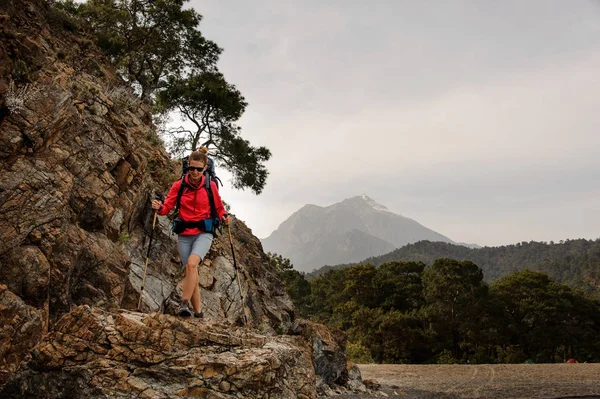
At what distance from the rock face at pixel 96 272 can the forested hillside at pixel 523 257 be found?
105 m

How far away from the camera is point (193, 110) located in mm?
23922

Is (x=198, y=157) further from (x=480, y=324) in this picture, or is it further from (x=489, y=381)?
(x=480, y=324)

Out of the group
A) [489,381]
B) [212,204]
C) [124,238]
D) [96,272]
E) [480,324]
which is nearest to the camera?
[212,204]

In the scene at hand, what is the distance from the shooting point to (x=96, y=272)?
9117 millimetres

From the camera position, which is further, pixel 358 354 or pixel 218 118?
pixel 358 354

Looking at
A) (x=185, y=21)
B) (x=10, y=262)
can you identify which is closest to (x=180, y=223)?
(x=10, y=262)

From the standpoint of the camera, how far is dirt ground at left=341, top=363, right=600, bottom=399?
720 inches

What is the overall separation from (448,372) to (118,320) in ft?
83.8

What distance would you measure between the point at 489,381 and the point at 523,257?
157425 mm

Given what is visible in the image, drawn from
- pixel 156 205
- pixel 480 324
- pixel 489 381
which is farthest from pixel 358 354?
pixel 156 205

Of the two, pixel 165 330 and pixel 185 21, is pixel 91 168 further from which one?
pixel 185 21

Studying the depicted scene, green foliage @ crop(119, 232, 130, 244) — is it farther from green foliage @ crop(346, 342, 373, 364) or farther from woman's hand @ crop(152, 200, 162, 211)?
green foliage @ crop(346, 342, 373, 364)

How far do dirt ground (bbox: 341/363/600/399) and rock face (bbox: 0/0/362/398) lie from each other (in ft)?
15.2

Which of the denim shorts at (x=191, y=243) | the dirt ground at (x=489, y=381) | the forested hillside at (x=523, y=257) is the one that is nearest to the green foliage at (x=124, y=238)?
the denim shorts at (x=191, y=243)
